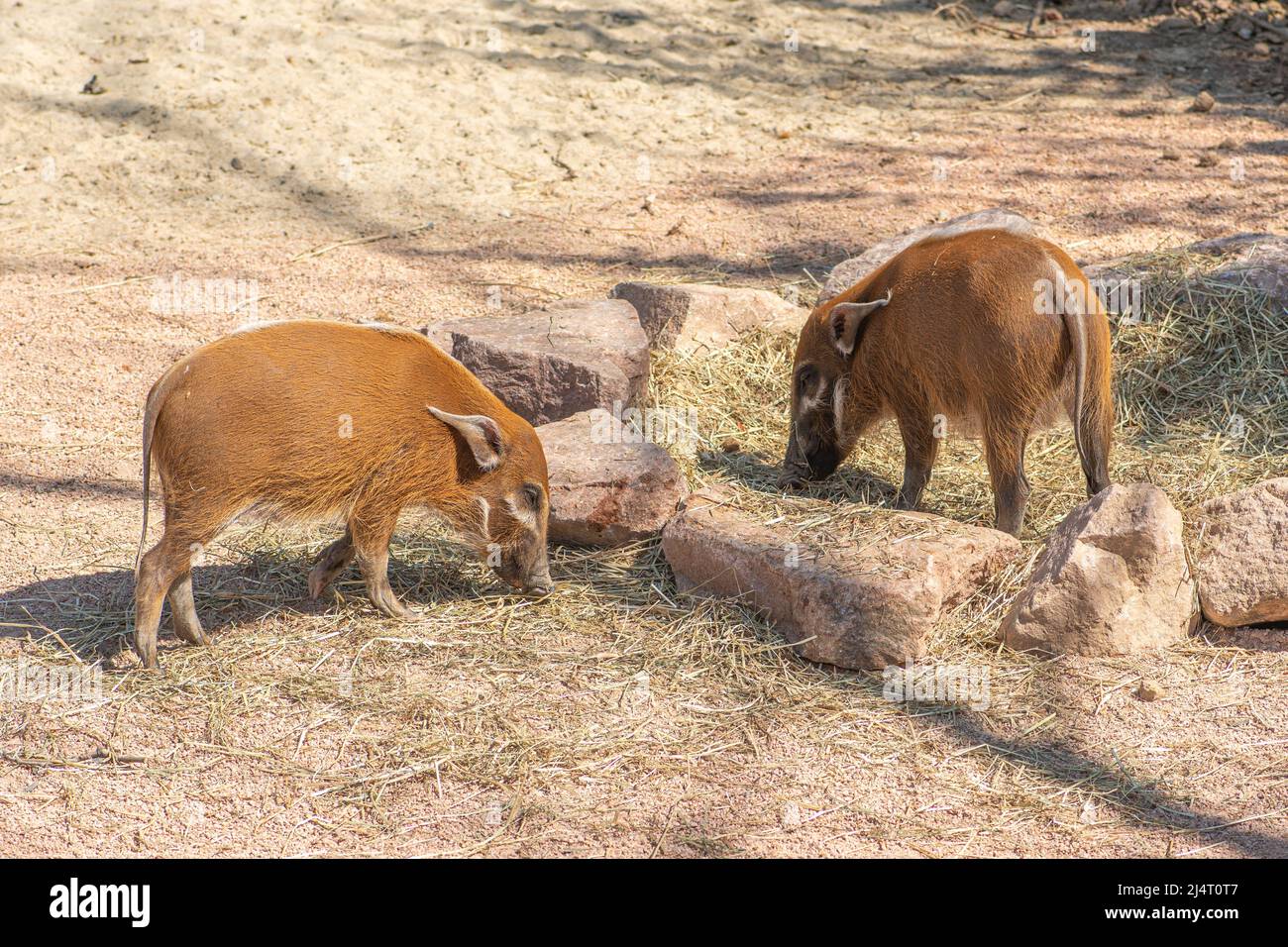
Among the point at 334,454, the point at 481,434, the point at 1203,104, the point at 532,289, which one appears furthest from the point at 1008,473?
the point at 1203,104

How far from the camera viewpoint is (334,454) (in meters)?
4.52

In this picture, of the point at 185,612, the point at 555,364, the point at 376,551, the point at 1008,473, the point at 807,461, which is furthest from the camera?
the point at 555,364

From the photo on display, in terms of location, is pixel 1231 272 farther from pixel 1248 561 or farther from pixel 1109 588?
pixel 1109 588

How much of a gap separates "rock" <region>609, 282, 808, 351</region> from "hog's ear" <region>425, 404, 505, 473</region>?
222 cm

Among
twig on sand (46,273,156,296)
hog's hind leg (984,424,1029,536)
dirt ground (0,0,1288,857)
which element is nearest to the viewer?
dirt ground (0,0,1288,857)

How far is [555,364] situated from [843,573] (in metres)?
2.05

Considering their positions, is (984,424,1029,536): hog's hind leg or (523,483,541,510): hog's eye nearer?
(523,483,541,510): hog's eye

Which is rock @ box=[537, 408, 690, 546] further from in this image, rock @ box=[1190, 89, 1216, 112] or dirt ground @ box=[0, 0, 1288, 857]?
rock @ box=[1190, 89, 1216, 112]

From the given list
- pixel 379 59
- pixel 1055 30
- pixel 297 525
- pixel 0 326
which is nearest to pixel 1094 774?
pixel 297 525

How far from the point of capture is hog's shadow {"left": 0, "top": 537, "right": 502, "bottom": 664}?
187 inches

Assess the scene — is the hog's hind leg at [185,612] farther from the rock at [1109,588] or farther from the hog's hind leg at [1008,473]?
the hog's hind leg at [1008,473]

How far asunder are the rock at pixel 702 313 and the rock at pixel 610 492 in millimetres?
1672

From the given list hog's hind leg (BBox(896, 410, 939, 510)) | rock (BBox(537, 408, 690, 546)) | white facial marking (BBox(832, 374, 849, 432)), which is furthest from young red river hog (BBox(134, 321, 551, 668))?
hog's hind leg (BBox(896, 410, 939, 510))

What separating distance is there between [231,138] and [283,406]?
554 cm
